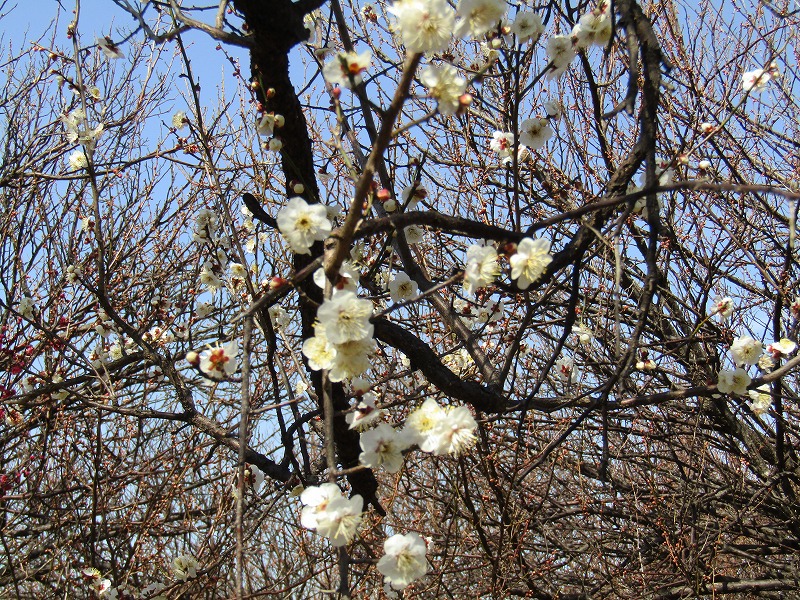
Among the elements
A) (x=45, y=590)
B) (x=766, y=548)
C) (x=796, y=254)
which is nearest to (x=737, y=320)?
(x=796, y=254)

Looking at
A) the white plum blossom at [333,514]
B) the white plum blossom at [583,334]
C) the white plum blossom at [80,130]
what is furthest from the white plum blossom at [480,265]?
the white plum blossom at [583,334]

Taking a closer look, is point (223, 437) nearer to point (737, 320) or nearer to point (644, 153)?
point (644, 153)

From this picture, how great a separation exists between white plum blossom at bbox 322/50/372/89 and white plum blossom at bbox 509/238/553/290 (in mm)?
620

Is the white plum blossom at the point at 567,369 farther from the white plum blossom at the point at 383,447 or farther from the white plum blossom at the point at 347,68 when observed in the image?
the white plum blossom at the point at 347,68

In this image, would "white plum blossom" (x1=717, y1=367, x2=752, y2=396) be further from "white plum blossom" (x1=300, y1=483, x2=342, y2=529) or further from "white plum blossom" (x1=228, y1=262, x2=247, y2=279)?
"white plum blossom" (x1=228, y1=262, x2=247, y2=279)

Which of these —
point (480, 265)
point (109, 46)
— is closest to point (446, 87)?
point (480, 265)

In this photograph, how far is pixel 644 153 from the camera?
202 cm

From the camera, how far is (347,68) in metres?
1.44

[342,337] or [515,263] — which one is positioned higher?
[515,263]

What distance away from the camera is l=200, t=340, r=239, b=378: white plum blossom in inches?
68.7

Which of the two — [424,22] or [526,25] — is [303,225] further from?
[526,25]

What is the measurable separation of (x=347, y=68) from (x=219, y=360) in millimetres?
844

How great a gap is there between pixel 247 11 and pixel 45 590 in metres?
4.34

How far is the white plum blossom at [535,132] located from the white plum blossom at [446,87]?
1.27 meters
